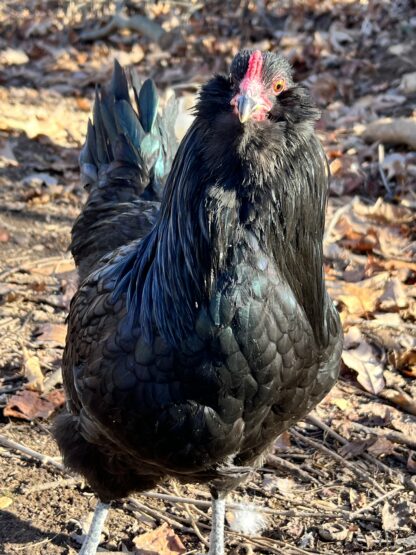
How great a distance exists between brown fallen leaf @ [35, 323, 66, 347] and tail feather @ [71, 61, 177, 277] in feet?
2.41

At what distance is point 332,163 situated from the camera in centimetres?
791

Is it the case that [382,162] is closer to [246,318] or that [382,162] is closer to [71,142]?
[71,142]

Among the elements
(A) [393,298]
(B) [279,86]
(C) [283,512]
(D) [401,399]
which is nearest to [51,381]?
(C) [283,512]

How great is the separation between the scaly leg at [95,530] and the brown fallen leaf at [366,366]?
194cm

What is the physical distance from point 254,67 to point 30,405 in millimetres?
2820

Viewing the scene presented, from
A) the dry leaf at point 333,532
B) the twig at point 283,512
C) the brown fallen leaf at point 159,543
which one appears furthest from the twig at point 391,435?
the brown fallen leaf at point 159,543

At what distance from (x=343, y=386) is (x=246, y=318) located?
96.4 inches

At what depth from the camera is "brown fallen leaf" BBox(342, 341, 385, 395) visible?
5.14 meters

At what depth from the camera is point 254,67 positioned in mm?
2879

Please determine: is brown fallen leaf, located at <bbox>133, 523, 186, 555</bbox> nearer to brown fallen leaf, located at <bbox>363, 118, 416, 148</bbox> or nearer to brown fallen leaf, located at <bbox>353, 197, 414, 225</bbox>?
brown fallen leaf, located at <bbox>353, 197, 414, 225</bbox>

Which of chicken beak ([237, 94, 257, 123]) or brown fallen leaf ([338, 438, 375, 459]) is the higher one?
chicken beak ([237, 94, 257, 123])

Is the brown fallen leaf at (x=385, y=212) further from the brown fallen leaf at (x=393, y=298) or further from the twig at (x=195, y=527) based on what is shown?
the twig at (x=195, y=527)

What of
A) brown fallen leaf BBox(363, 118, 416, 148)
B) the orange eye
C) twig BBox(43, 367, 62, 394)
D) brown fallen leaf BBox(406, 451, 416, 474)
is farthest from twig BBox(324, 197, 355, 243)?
the orange eye

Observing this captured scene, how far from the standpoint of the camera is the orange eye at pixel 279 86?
2.91m
